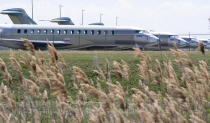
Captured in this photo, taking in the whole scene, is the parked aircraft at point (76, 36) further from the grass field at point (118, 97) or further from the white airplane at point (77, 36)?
the grass field at point (118, 97)

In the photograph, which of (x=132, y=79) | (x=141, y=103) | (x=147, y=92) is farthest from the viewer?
(x=132, y=79)

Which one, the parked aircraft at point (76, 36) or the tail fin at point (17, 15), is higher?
the tail fin at point (17, 15)

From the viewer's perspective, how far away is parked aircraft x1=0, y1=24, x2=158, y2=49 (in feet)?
140

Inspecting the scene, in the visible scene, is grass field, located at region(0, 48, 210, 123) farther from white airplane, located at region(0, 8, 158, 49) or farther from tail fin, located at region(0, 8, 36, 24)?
tail fin, located at region(0, 8, 36, 24)

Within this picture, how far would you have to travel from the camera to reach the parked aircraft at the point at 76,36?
140 feet

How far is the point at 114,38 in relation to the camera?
1695 inches

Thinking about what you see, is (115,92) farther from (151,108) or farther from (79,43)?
(79,43)

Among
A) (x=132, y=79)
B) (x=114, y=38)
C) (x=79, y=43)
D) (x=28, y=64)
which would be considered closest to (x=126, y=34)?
(x=114, y=38)

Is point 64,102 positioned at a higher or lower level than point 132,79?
higher

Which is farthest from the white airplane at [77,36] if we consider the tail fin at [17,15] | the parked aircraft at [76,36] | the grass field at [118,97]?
the grass field at [118,97]

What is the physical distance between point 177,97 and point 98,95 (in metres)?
0.72

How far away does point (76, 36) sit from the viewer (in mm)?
44531

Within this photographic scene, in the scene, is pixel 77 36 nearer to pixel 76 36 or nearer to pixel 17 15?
pixel 76 36

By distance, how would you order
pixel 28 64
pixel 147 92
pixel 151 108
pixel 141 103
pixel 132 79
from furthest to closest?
pixel 132 79 → pixel 28 64 → pixel 147 92 → pixel 141 103 → pixel 151 108
